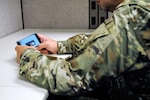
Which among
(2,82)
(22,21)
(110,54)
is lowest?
(2,82)

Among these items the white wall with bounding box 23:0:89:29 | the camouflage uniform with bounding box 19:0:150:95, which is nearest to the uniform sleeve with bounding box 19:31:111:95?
the camouflage uniform with bounding box 19:0:150:95

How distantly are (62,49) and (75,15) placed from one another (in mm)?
605

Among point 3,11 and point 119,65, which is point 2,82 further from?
point 3,11

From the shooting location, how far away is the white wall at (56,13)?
63.1 inches

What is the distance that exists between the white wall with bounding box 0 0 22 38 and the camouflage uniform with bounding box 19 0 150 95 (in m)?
0.80

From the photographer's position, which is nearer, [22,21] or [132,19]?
[132,19]

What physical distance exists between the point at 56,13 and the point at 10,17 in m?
0.32

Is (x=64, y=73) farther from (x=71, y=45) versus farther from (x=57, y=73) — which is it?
(x=71, y=45)

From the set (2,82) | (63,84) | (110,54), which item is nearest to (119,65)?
(110,54)

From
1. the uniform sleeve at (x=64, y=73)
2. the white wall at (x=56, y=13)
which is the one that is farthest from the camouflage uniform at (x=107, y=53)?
the white wall at (x=56, y=13)

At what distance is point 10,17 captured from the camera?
4.93 ft

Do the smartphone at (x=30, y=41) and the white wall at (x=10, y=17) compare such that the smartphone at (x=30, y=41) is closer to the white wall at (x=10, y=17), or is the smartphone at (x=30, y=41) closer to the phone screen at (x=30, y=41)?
the phone screen at (x=30, y=41)

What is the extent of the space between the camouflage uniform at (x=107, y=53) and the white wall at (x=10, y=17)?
0.80 metres

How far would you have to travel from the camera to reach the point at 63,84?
2.22 feet
